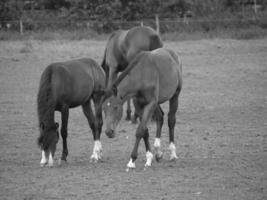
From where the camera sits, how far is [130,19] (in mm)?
31547

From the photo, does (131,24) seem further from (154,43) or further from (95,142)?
(95,142)

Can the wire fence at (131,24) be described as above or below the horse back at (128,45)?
below

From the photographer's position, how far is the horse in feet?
27.9

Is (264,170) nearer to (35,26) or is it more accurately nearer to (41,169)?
(41,169)

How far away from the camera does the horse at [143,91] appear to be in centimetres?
851

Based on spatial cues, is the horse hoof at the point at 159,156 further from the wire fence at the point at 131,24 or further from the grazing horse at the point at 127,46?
the wire fence at the point at 131,24

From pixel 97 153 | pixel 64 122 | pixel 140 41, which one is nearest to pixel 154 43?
pixel 140 41

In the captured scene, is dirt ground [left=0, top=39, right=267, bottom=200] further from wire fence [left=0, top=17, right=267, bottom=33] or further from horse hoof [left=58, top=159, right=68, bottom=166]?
wire fence [left=0, top=17, right=267, bottom=33]

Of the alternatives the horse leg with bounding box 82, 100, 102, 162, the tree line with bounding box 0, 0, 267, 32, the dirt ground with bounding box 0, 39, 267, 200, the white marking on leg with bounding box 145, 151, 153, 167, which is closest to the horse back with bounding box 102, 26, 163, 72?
the dirt ground with bounding box 0, 39, 267, 200

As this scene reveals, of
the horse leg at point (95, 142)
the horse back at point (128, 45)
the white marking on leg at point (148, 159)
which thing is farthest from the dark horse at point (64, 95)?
the horse back at point (128, 45)

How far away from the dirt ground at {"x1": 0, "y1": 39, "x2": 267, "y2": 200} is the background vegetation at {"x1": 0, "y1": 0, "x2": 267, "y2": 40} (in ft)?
28.0

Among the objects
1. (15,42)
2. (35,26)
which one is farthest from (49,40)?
(35,26)

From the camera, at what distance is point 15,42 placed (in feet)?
87.2

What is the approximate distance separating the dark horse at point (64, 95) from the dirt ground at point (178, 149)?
0.39 meters
